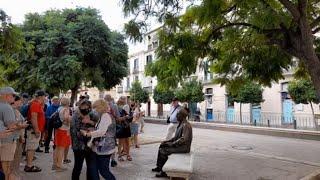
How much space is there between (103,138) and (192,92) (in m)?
31.4

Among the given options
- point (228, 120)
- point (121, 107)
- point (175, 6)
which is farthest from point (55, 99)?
point (228, 120)

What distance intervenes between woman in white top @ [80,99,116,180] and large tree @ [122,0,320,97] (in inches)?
96.7

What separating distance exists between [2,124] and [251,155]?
8.60m

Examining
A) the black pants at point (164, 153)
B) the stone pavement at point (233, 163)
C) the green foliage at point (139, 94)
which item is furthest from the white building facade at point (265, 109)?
the black pants at point (164, 153)

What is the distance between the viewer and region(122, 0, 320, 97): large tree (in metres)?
8.45

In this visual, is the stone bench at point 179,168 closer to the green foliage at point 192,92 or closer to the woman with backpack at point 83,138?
the woman with backpack at point 83,138

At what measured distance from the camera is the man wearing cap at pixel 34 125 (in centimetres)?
798

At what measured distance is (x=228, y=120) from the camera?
37.6 metres

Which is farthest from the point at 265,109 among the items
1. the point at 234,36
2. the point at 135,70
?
the point at 135,70

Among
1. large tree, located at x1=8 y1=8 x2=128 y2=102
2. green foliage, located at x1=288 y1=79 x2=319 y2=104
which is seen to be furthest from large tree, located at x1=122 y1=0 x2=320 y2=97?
green foliage, located at x1=288 y1=79 x2=319 y2=104

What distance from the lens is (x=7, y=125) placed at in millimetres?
5902

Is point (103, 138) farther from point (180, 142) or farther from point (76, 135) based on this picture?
point (180, 142)

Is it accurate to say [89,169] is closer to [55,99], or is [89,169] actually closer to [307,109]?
[55,99]

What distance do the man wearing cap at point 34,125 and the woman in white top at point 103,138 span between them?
192 cm
